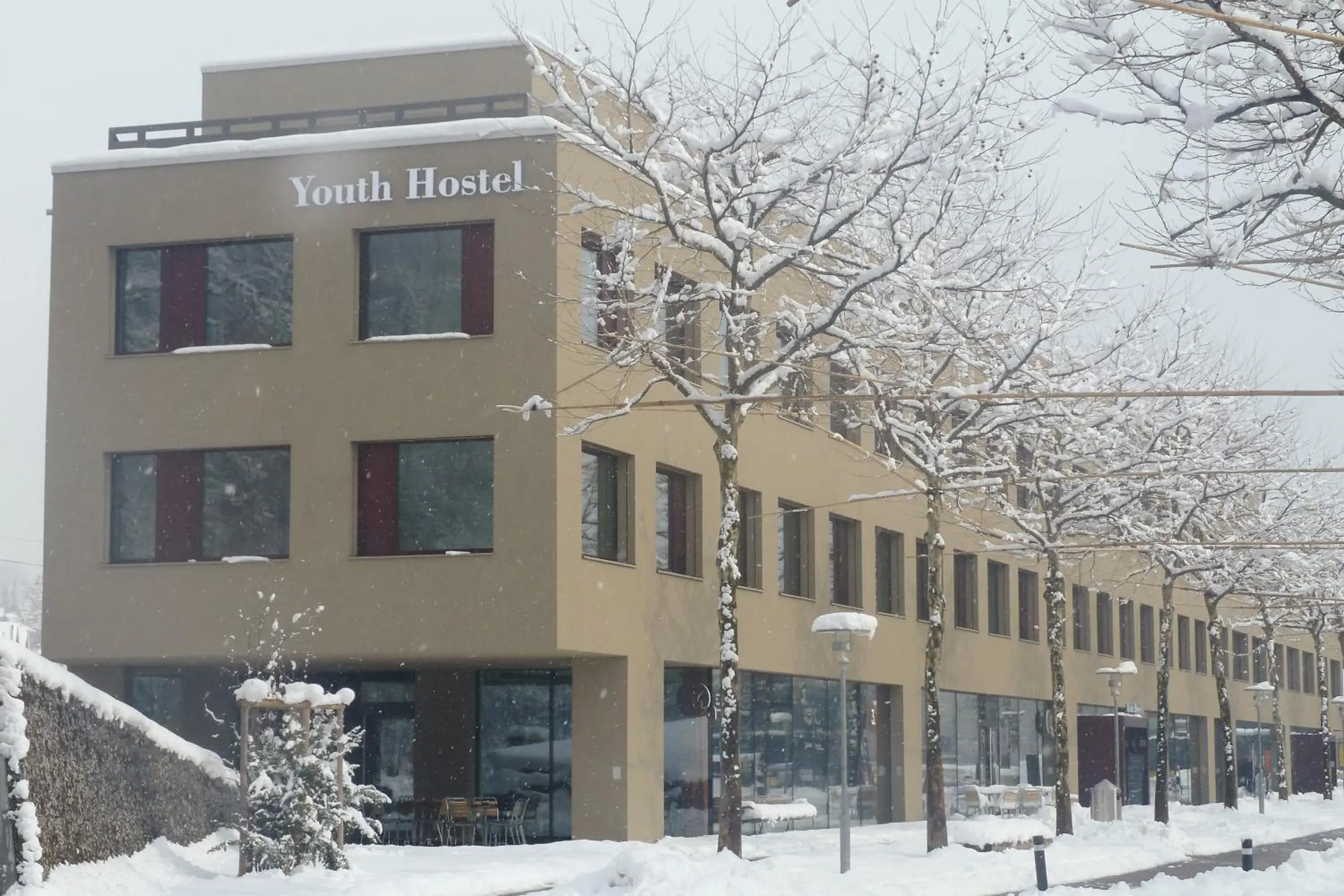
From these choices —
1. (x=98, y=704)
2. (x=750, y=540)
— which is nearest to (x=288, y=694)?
(x=98, y=704)

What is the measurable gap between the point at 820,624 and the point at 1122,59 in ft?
43.8

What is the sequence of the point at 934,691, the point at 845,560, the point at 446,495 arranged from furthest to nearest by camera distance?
the point at 845,560, the point at 446,495, the point at 934,691

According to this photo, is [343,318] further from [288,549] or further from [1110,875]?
[1110,875]

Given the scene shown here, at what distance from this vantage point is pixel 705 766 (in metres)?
34.8

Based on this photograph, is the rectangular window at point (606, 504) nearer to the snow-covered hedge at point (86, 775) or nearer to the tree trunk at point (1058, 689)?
the tree trunk at point (1058, 689)

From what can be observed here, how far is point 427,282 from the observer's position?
3075cm

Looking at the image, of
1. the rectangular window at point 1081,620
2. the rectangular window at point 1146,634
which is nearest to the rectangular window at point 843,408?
the rectangular window at point 1081,620

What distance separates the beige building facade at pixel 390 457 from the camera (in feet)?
98.4

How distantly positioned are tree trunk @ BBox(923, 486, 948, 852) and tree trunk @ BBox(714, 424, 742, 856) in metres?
5.36

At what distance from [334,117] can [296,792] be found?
15.0 meters

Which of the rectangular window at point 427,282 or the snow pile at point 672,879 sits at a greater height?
the rectangular window at point 427,282

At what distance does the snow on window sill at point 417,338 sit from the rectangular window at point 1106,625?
34692mm

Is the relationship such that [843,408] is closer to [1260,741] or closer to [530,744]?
[530,744]

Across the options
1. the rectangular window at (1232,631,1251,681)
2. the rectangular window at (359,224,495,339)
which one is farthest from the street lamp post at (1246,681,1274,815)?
the rectangular window at (359,224,495,339)
